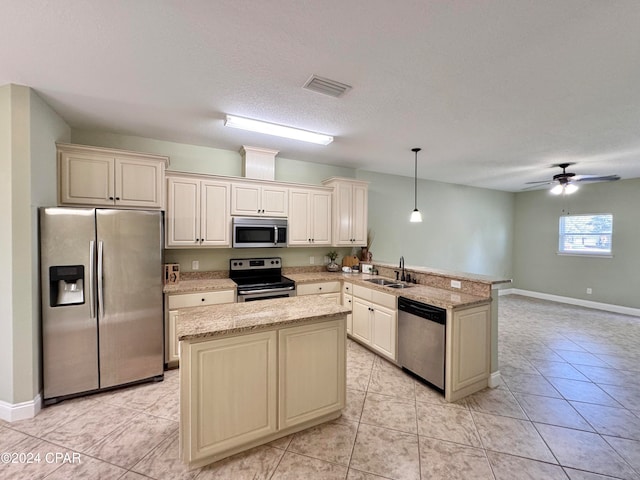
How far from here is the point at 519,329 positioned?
182 inches

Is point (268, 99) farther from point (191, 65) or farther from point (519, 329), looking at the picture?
point (519, 329)

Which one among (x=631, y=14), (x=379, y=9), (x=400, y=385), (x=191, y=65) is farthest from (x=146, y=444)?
(x=631, y=14)

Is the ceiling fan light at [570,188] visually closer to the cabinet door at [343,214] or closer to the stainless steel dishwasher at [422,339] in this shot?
the cabinet door at [343,214]

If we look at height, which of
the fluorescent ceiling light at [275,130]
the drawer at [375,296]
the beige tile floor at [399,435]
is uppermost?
the fluorescent ceiling light at [275,130]

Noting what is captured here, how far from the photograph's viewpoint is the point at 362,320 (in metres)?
3.72

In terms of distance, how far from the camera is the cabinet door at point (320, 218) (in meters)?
4.28

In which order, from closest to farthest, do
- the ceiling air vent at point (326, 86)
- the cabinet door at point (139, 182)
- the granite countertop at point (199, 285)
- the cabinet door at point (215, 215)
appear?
1. the ceiling air vent at point (326, 86)
2. the cabinet door at point (139, 182)
3. the granite countertop at point (199, 285)
4. the cabinet door at point (215, 215)

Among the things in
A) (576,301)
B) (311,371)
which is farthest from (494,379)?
(576,301)

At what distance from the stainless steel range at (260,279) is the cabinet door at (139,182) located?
1.29m

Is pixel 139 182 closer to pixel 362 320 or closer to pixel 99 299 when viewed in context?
pixel 99 299

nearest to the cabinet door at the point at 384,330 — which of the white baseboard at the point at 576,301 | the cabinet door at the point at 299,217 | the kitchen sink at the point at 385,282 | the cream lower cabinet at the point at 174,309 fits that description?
the kitchen sink at the point at 385,282

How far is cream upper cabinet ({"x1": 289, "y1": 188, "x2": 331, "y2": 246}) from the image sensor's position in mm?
4113

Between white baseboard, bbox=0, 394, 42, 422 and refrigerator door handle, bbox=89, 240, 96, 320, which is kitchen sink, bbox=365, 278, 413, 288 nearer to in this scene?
refrigerator door handle, bbox=89, 240, 96, 320

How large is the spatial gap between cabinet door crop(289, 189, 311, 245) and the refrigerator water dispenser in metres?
2.40
